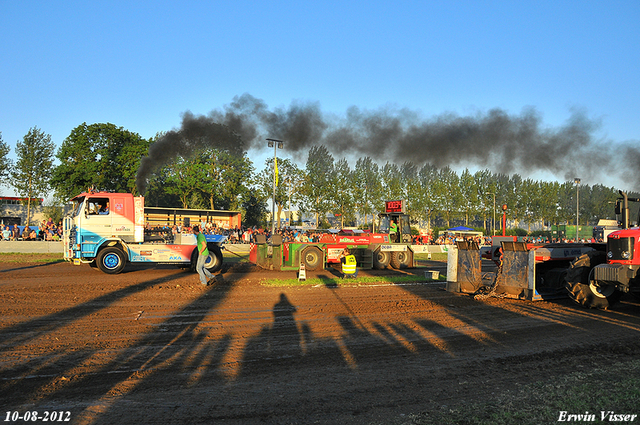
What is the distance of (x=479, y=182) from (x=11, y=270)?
173ft

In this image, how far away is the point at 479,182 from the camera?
57.9 m

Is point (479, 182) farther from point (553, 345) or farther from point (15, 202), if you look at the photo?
point (15, 202)

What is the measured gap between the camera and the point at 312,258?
17.1 m

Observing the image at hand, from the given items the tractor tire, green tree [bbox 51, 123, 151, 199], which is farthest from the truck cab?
green tree [bbox 51, 123, 151, 199]

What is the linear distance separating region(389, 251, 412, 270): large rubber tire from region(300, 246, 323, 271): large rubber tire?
386 cm

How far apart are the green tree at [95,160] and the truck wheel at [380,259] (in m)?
27.9

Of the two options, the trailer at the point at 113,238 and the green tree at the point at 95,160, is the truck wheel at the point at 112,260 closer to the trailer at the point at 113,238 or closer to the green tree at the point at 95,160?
the trailer at the point at 113,238

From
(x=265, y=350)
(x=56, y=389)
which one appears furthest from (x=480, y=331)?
(x=56, y=389)

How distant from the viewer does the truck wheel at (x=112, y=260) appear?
15312 mm

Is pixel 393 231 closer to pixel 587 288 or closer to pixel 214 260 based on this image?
pixel 214 260

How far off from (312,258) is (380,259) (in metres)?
3.50

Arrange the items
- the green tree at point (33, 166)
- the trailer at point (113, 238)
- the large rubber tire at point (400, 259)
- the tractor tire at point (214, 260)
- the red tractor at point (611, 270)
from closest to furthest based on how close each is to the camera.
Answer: the red tractor at point (611, 270) < the trailer at point (113, 238) < the tractor tire at point (214, 260) < the large rubber tire at point (400, 259) < the green tree at point (33, 166)

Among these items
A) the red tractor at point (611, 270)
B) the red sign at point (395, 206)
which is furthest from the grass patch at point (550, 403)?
the red sign at point (395, 206)

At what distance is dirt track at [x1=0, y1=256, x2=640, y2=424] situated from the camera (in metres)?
4.40
